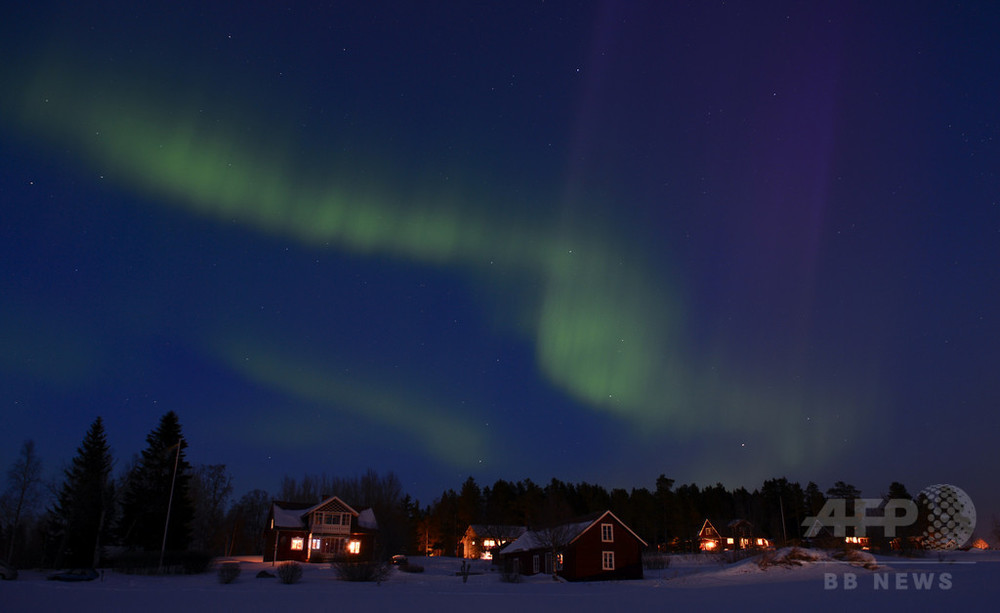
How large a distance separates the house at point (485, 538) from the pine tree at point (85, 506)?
51.7 m

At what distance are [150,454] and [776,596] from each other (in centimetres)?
5679

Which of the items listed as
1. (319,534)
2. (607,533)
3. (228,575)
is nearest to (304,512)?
(319,534)

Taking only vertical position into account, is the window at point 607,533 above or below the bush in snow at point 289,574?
above

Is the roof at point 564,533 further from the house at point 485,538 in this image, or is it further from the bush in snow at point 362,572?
the house at point 485,538

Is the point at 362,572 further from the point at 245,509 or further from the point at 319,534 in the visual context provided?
the point at 245,509

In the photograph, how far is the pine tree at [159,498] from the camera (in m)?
57.7

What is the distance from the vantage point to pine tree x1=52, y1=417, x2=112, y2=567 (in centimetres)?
5647

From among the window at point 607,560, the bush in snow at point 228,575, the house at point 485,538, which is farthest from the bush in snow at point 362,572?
the house at point 485,538

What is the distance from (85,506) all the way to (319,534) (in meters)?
22.5

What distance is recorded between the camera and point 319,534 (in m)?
69.4

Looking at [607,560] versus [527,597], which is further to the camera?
[607,560]

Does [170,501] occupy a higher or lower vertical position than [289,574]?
higher

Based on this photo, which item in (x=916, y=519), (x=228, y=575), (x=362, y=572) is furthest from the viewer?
(x=916, y=519)

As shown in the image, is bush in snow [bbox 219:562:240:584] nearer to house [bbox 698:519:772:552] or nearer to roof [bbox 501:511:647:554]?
roof [bbox 501:511:647:554]
